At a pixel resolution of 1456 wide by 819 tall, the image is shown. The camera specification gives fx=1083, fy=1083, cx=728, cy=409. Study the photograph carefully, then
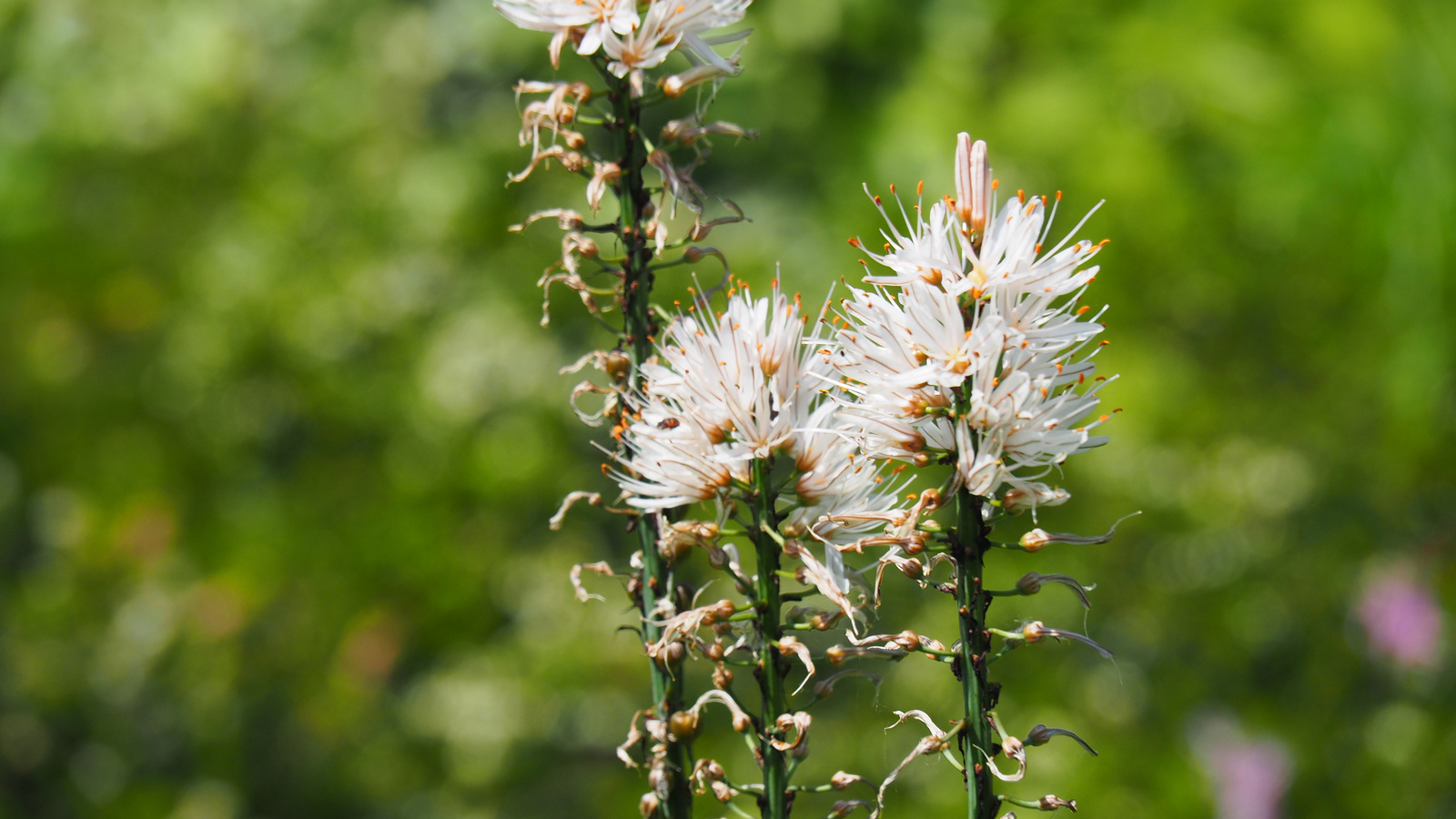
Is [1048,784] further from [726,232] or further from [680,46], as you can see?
[680,46]

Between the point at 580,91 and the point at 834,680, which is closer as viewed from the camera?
the point at 834,680

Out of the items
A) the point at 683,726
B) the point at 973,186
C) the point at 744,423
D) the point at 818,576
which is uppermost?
the point at 973,186

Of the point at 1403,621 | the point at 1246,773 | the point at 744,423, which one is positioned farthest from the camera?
the point at 1403,621

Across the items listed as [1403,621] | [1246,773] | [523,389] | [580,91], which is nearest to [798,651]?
[580,91]

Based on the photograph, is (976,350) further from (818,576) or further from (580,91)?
(580,91)

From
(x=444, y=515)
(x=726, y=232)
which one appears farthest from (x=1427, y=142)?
(x=444, y=515)

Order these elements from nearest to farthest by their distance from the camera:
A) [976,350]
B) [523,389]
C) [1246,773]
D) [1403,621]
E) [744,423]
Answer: [976,350]
[744,423]
[1246,773]
[1403,621]
[523,389]

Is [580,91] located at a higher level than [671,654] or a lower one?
higher
